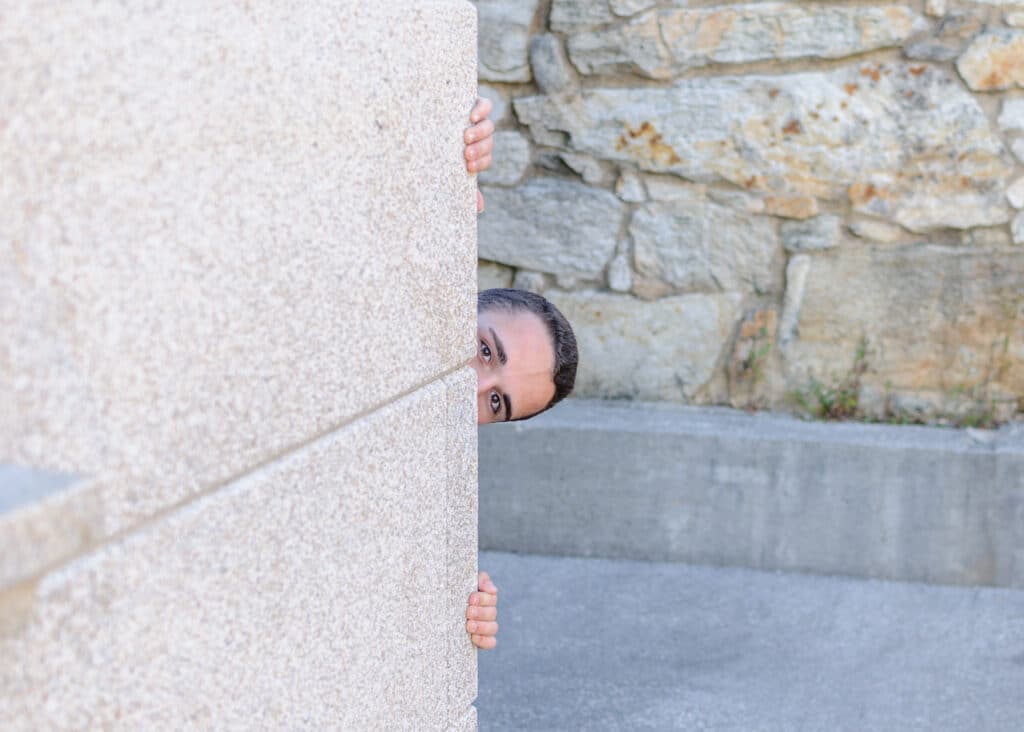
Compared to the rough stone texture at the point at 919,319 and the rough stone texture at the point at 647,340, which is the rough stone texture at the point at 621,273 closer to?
the rough stone texture at the point at 647,340

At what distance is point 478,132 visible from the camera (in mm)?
1552

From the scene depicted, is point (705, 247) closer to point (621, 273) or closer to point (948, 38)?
point (621, 273)

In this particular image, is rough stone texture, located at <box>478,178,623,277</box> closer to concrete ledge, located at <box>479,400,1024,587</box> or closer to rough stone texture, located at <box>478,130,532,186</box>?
rough stone texture, located at <box>478,130,532,186</box>

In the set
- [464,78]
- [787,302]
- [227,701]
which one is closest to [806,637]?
[787,302]

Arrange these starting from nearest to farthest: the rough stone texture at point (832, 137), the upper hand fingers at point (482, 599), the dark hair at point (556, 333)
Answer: the upper hand fingers at point (482, 599) → the dark hair at point (556, 333) → the rough stone texture at point (832, 137)

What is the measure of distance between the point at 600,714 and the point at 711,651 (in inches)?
17.4

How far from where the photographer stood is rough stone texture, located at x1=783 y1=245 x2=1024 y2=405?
341 centimetres

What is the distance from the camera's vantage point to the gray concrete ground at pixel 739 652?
263cm

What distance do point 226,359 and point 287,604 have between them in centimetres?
26

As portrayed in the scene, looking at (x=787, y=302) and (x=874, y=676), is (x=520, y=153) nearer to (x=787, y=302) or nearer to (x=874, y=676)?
(x=787, y=302)

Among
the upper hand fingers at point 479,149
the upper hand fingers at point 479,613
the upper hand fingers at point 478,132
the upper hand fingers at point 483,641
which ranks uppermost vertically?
the upper hand fingers at point 478,132

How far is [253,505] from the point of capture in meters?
0.99

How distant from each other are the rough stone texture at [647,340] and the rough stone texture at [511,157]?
0.39 meters

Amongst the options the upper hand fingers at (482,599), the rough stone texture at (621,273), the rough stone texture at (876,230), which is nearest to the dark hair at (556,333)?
the upper hand fingers at (482,599)
